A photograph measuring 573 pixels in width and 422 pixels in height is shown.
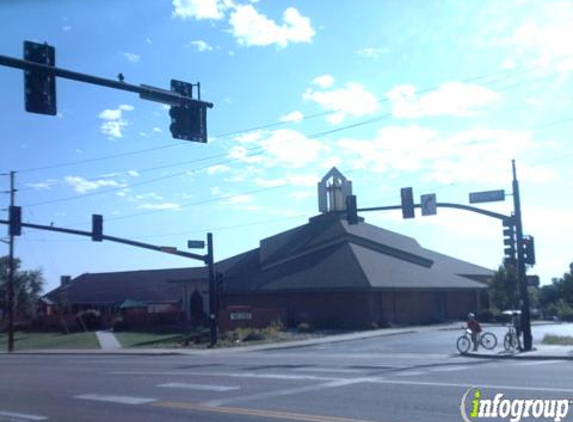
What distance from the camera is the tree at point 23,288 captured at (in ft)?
235

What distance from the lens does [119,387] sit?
17625 millimetres

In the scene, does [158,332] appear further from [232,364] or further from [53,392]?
[53,392]

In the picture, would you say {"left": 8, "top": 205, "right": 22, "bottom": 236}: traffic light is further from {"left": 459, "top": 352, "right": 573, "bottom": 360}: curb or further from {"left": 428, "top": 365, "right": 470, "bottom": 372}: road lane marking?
{"left": 459, "top": 352, "right": 573, "bottom": 360}: curb

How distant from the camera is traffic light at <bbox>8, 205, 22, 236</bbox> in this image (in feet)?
94.8

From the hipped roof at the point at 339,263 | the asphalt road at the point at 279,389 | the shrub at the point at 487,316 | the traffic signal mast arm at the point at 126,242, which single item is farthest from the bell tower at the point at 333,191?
the asphalt road at the point at 279,389

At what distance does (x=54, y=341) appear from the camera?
53.0 m

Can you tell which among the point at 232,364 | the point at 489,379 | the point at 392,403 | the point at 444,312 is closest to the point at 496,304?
the point at 444,312

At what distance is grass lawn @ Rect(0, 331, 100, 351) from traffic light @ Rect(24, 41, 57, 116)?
33168mm

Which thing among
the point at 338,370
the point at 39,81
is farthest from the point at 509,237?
the point at 39,81

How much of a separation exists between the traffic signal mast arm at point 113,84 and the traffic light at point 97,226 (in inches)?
657

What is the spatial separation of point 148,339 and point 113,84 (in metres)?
35.3

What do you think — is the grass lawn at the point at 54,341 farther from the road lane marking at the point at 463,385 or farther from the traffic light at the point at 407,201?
the road lane marking at the point at 463,385

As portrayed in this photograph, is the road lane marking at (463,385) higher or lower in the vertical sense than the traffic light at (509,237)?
lower
